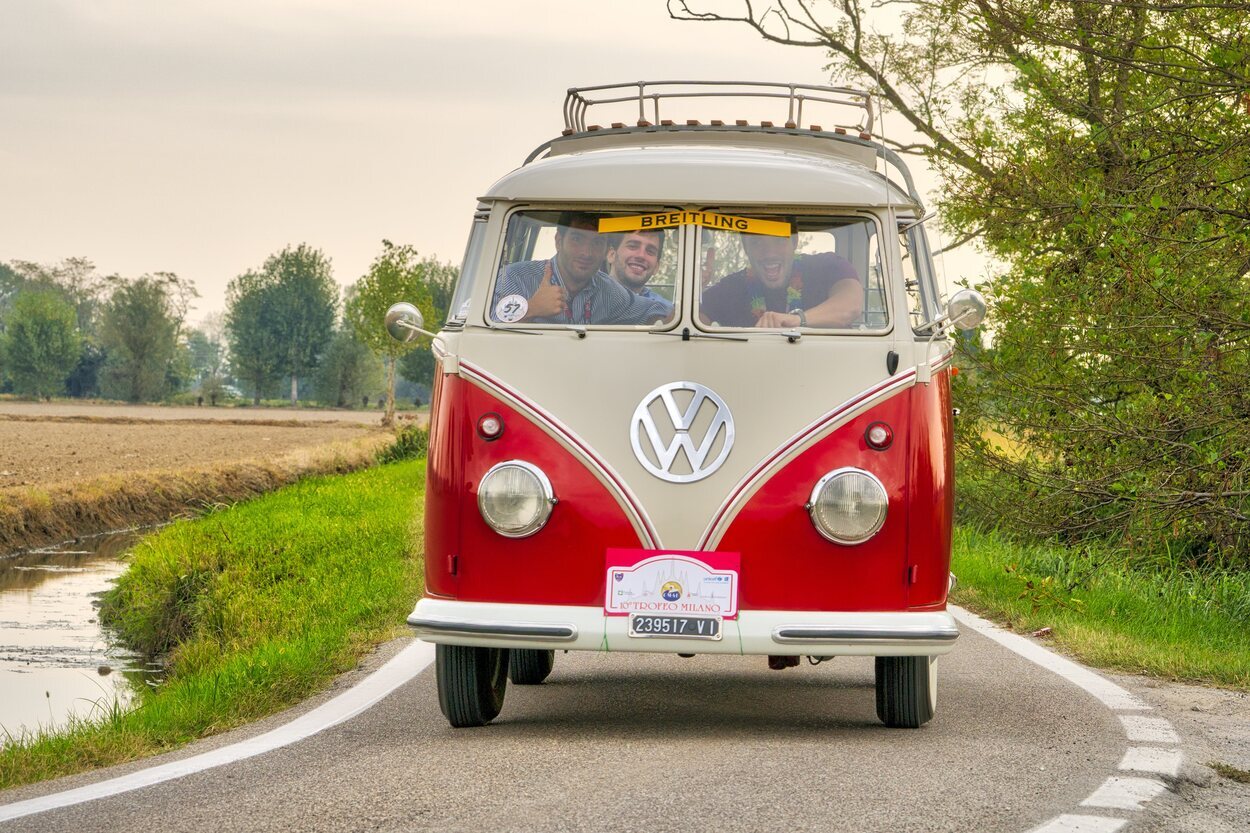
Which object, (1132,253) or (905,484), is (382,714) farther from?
(1132,253)

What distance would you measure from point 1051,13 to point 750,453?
19.3ft

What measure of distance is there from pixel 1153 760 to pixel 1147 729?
0.76m

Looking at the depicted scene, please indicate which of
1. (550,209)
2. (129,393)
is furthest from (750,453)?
(129,393)

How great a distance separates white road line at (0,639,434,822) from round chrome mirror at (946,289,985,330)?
2.98 metres

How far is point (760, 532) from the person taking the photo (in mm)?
5809

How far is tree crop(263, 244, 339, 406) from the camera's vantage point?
108 meters

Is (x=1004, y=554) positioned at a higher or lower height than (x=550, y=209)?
lower

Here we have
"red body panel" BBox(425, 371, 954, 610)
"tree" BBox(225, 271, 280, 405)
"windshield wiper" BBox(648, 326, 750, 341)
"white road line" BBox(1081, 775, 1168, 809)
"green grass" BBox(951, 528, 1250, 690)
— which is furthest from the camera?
"tree" BBox(225, 271, 280, 405)

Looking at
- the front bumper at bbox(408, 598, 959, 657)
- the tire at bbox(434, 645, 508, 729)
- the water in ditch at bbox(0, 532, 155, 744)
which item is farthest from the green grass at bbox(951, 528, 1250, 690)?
the water in ditch at bbox(0, 532, 155, 744)

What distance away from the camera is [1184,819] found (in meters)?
4.62

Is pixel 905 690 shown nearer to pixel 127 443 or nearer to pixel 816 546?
pixel 816 546

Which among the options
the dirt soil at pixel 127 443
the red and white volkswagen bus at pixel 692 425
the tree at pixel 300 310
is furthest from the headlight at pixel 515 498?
the tree at pixel 300 310

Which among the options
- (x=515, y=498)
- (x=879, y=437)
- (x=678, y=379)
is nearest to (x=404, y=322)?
(x=515, y=498)

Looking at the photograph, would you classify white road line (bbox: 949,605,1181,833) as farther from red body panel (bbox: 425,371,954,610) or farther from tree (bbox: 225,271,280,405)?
tree (bbox: 225,271,280,405)
